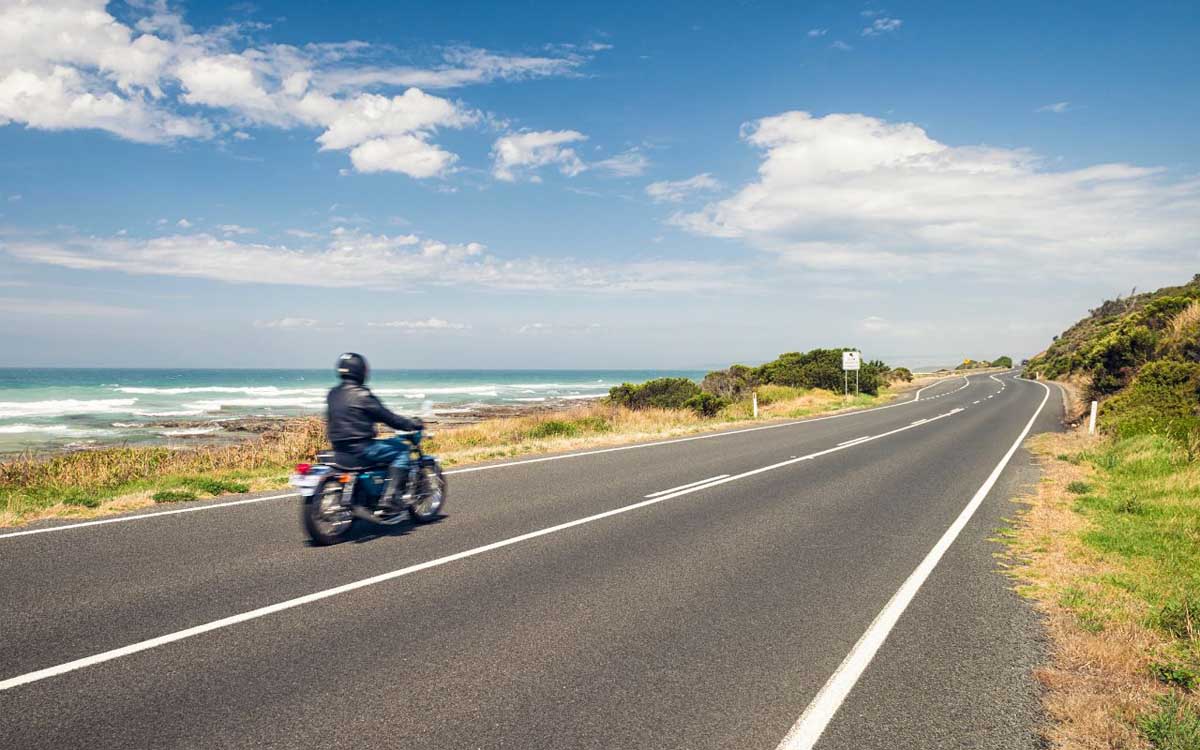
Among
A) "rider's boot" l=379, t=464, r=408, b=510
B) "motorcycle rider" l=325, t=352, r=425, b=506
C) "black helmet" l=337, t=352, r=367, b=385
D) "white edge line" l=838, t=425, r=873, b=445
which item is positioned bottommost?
"white edge line" l=838, t=425, r=873, b=445

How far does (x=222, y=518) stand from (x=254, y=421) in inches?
1208

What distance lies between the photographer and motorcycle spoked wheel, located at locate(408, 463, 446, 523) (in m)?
8.41

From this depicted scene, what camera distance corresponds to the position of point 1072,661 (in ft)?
15.1

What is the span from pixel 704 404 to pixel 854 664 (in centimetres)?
2767

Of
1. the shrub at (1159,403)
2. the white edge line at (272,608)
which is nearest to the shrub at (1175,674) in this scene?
the white edge line at (272,608)

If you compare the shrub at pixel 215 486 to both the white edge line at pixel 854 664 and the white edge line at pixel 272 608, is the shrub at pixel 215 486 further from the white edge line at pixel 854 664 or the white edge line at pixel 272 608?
the white edge line at pixel 854 664

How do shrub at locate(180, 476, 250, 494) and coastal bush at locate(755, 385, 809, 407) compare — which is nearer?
shrub at locate(180, 476, 250, 494)

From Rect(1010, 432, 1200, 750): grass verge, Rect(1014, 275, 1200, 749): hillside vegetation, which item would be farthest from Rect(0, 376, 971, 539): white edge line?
Rect(1010, 432, 1200, 750): grass verge

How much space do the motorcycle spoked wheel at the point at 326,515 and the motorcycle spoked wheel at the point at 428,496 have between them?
0.88 metres

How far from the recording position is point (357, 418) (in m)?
7.52

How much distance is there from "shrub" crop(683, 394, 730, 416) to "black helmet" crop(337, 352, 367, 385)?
24.7 metres

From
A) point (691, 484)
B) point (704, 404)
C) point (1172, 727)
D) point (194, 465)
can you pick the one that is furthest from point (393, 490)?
point (704, 404)

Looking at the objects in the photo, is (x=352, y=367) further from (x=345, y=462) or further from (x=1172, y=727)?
(x=1172, y=727)

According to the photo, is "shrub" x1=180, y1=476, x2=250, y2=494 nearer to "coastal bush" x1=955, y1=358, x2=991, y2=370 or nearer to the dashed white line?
the dashed white line
